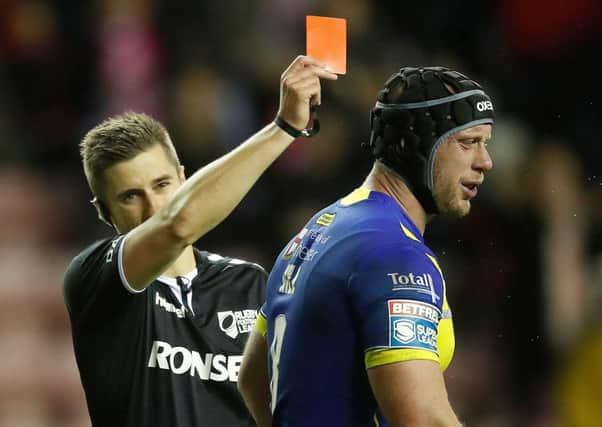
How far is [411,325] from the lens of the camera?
125 inches

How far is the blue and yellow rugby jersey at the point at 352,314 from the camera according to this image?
3.19 meters

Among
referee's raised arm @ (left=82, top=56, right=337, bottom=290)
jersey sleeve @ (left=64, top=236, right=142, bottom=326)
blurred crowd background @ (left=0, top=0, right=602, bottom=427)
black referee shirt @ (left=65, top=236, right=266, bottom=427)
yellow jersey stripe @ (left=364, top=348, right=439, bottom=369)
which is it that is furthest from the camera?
blurred crowd background @ (left=0, top=0, right=602, bottom=427)

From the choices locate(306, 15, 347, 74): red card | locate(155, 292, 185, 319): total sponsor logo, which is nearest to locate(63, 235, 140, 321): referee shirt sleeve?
locate(155, 292, 185, 319): total sponsor logo

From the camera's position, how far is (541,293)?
6.79 metres

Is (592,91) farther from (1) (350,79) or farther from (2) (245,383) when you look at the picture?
(2) (245,383)

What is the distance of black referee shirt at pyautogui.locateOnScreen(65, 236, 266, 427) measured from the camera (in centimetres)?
389

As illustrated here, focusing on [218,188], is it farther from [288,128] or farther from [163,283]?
[163,283]

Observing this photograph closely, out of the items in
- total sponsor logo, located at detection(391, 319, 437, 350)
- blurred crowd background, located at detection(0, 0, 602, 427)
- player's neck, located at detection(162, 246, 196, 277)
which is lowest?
blurred crowd background, located at detection(0, 0, 602, 427)

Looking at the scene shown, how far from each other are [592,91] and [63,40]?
3722 mm

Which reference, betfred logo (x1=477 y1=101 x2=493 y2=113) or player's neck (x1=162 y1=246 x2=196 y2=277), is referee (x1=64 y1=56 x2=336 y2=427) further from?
betfred logo (x1=477 y1=101 x2=493 y2=113)

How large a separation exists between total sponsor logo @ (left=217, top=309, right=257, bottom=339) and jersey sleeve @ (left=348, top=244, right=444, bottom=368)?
3.22ft

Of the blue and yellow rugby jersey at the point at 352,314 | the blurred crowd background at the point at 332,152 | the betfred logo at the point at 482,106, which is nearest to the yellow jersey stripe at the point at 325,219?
the blue and yellow rugby jersey at the point at 352,314

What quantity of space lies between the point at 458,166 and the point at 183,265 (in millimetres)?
1141

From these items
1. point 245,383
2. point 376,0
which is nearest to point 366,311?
point 245,383
